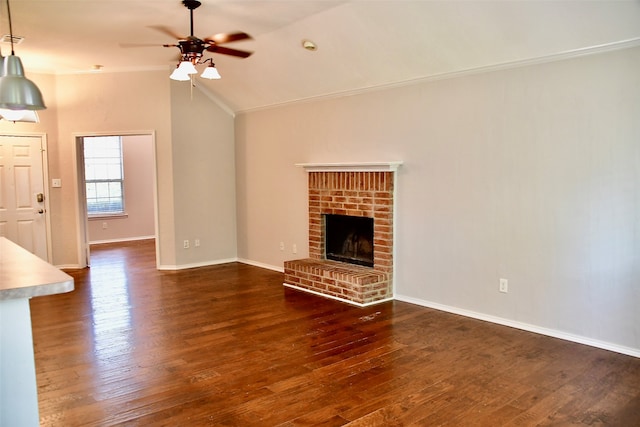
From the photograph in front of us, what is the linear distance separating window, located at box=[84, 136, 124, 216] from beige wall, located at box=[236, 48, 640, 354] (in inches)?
214

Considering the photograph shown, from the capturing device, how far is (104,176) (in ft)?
30.6

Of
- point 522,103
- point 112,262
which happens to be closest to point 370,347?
point 522,103

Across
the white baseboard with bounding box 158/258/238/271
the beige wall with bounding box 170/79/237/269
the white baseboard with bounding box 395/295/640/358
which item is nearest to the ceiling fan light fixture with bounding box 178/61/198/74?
the beige wall with bounding box 170/79/237/269

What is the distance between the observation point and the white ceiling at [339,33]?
3479 mm

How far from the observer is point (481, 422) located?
8.45 feet

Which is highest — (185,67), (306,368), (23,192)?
(185,67)

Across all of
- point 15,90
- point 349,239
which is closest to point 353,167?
point 349,239

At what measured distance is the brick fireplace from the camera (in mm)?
4957

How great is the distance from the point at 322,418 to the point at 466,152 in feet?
9.14

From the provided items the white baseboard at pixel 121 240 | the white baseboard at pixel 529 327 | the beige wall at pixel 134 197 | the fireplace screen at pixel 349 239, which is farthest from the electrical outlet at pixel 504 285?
the white baseboard at pixel 121 240

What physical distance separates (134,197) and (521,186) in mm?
7651

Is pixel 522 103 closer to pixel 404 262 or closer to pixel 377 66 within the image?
pixel 377 66

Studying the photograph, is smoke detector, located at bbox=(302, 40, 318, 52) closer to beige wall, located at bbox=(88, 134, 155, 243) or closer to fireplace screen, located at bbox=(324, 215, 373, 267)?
fireplace screen, located at bbox=(324, 215, 373, 267)

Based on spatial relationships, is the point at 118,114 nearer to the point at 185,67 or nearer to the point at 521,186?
the point at 185,67
